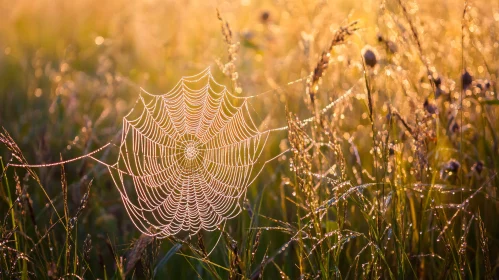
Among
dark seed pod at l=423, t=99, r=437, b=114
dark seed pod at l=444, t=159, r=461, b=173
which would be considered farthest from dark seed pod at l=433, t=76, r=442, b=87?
dark seed pod at l=444, t=159, r=461, b=173

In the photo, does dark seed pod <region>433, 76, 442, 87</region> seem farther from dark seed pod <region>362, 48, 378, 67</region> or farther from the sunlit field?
dark seed pod <region>362, 48, 378, 67</region>

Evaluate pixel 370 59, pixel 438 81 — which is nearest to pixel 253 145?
pixel 370 59

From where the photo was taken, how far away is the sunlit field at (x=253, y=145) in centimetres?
205

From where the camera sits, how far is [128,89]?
4.99 m

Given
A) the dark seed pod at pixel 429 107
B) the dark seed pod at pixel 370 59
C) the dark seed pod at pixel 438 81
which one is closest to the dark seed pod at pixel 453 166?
the dark seed pod at pixel 429 107

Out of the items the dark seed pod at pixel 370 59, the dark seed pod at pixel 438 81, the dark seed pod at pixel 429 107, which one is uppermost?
the dark seed pod at pixel 370 59

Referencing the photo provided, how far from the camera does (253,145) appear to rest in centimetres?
379

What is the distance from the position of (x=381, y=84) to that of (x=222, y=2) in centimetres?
224

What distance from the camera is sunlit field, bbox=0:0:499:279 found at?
6.73ft

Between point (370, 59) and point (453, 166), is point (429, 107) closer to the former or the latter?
point (453, 166)

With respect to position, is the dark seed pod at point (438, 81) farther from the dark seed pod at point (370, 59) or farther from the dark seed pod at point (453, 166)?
the dark seed pod at point (453, 166)

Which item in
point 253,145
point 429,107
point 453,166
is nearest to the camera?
point 453,166

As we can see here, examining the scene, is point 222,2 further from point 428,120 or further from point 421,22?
point 428,120

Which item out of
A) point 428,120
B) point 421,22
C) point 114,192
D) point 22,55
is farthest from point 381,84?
point 22,55
